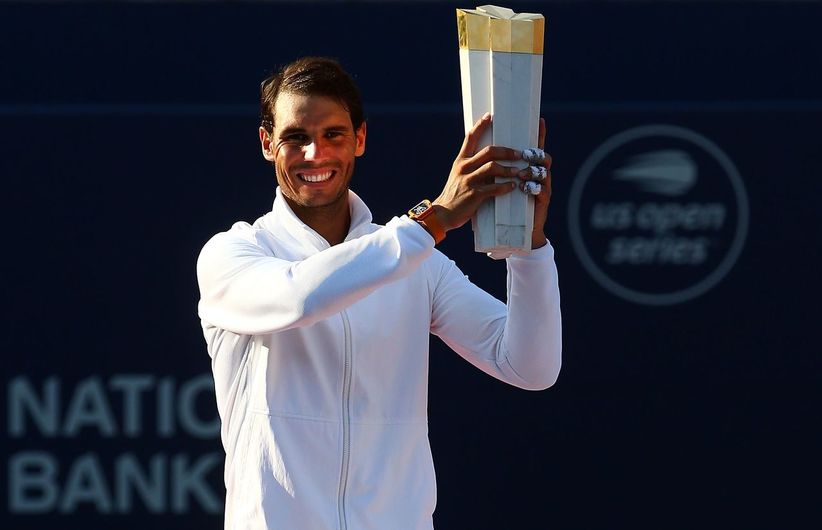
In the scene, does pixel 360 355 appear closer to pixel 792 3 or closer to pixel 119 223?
pixel 119 223

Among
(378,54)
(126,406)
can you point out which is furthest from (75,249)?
(378,54)

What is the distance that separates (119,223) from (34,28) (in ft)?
1.76

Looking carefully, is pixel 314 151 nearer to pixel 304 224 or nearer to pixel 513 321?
pixel 304 224

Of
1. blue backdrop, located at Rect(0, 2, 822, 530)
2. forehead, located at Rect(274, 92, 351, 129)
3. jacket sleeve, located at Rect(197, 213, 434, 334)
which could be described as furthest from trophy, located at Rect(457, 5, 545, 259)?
blue backdrop, located at Rect(0, 2, 822, 530)

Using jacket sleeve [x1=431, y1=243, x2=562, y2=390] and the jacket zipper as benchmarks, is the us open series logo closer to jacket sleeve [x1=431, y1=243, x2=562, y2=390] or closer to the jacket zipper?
jacket sleeve [x1=431, y1=243, x2=562, y2=390]

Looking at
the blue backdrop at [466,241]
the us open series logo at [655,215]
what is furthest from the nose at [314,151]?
the us open series logo at [655,215]

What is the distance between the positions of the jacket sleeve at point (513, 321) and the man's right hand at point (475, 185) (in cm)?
16

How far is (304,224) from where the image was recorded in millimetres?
2133

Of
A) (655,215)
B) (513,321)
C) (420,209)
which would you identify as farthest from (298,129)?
(655,215)

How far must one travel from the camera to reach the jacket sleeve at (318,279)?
1.84m

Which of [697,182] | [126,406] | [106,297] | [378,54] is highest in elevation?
[378,54]

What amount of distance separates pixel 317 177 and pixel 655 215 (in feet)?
5.90

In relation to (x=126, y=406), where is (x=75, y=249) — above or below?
above

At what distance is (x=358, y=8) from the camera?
3.71 m
